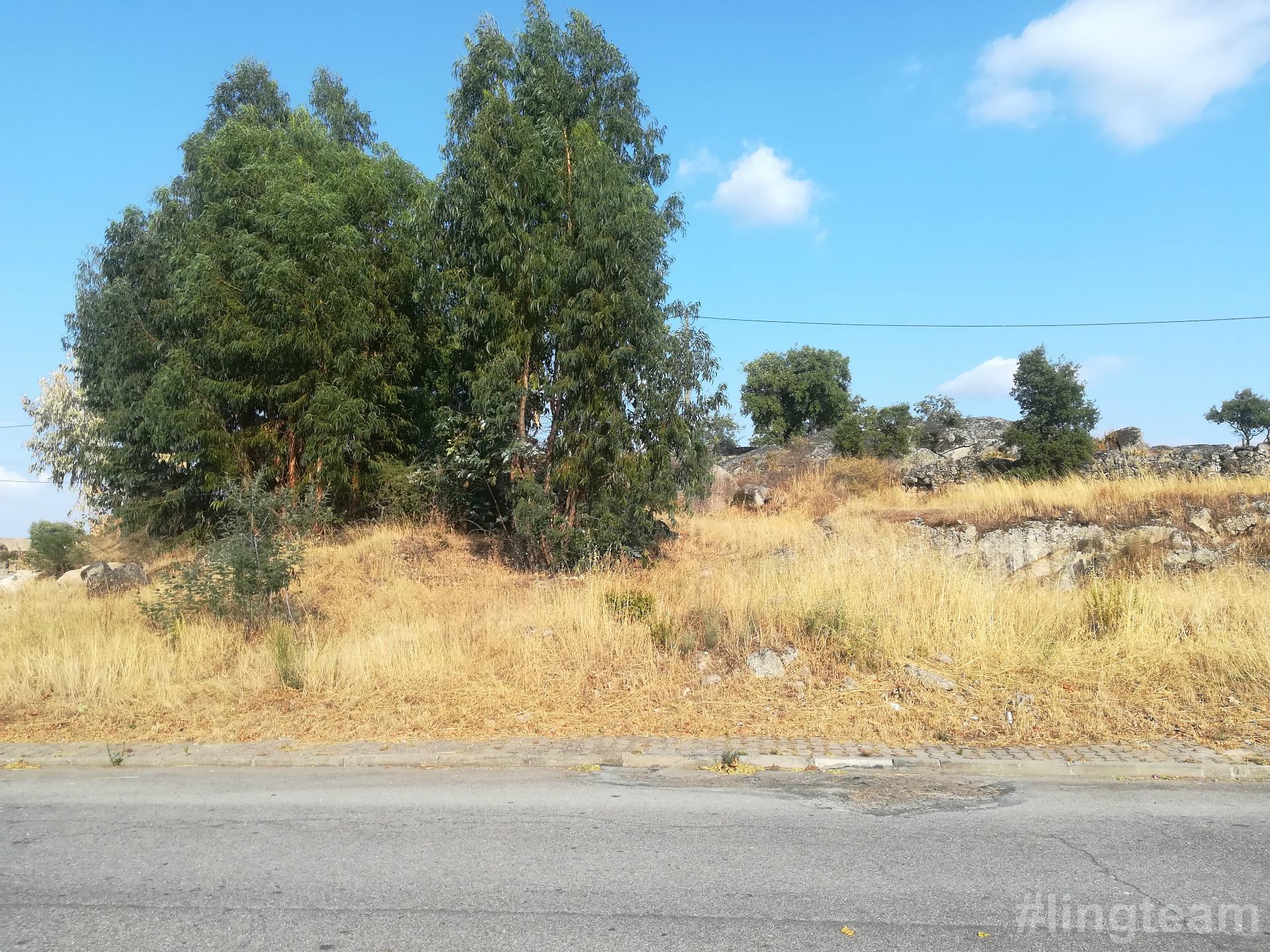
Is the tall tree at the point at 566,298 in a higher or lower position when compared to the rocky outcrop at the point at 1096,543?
higher

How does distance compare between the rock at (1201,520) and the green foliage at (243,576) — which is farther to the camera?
the rock at (1201,520)

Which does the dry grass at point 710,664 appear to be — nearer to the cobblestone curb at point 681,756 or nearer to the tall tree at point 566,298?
the cobblestone curb at point 681,756

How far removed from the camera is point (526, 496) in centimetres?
1484

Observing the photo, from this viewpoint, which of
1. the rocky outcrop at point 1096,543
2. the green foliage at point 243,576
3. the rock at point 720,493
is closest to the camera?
the green foliage at point 243,576

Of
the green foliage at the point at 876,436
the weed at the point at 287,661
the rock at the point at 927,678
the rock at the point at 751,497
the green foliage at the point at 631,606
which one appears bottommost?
the rock at the point at 927,678

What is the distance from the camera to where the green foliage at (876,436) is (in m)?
27.4

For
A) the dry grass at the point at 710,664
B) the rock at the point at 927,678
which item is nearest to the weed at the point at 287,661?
the dry grass at the point at 710,664

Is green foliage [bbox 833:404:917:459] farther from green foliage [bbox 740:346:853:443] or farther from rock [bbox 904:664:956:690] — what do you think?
rock [bbox 904:664:956:690]

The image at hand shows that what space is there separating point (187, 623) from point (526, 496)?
586 centimetres

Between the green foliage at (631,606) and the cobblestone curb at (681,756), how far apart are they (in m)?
2.85

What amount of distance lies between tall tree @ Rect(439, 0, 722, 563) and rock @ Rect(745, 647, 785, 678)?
19.7ft

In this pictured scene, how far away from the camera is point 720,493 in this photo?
24406mm

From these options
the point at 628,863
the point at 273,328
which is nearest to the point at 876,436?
the point at 273,328

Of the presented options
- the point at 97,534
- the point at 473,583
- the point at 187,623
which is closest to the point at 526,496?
the point at 473,583
